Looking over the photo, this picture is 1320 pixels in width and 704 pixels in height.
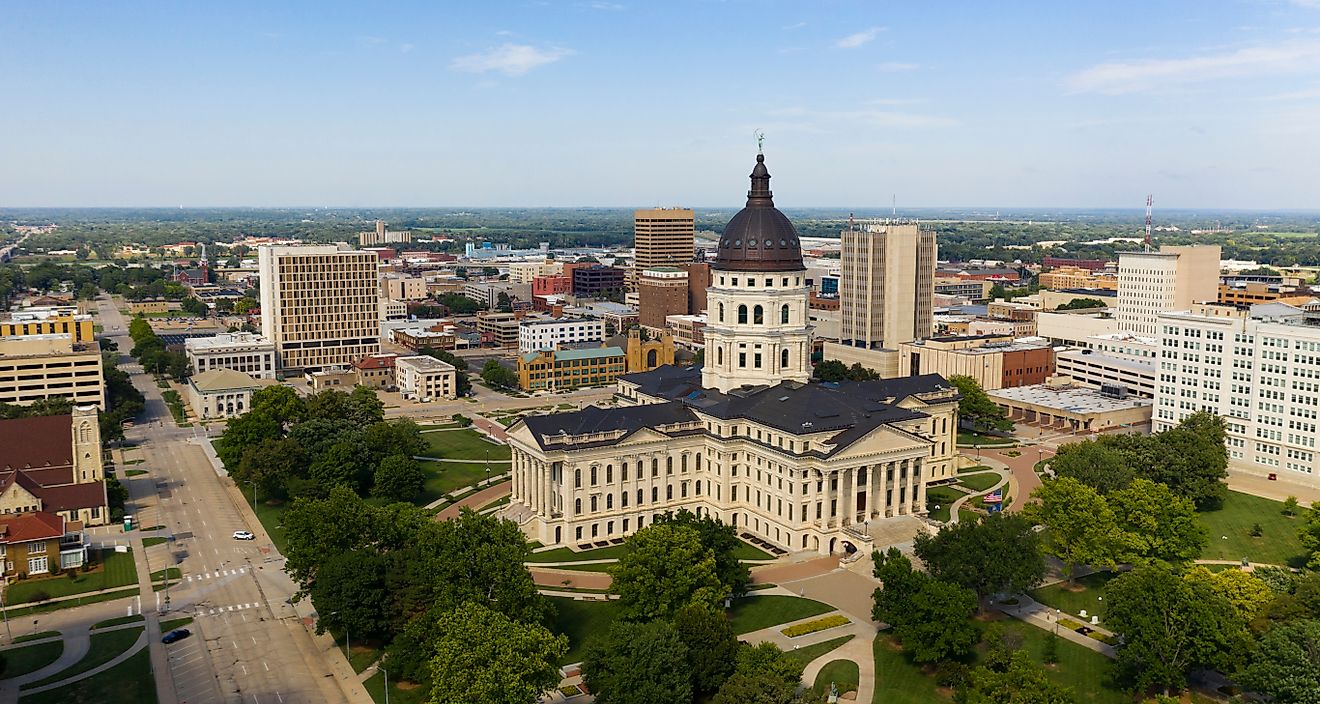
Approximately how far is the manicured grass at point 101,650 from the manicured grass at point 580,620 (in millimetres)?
31651

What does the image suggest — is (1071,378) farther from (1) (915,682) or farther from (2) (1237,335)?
(1) (915,682)

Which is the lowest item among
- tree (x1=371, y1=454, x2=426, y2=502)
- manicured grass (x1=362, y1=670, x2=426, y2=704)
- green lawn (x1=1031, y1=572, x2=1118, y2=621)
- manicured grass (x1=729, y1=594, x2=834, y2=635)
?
manicured grass (x1=362, y1=670, x2=426, y2=704)

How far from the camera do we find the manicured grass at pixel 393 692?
212 ft

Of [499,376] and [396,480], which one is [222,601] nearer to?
[396,480]

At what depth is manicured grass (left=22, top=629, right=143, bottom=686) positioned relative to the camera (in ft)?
223

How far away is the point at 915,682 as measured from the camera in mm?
66812

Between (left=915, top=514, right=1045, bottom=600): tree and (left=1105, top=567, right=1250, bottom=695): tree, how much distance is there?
1007cm

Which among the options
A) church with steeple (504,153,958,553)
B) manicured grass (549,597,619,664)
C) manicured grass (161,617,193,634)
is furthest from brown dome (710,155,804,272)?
manicured grass (161,617,193,634)

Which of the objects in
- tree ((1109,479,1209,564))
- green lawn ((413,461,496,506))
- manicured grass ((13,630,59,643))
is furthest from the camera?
green lawn ((413,461,496,506))

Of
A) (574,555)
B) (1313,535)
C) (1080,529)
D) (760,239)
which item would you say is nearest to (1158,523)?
(1080,529)

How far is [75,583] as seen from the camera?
85875mm

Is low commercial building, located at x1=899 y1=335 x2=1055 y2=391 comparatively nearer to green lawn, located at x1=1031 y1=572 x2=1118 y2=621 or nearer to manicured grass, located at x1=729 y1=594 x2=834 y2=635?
green lawn, located at x1=1031 y1=572 x2=1118 y2=621

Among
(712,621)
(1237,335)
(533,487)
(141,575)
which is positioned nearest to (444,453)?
(533,487)

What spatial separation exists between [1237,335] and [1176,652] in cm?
7428
